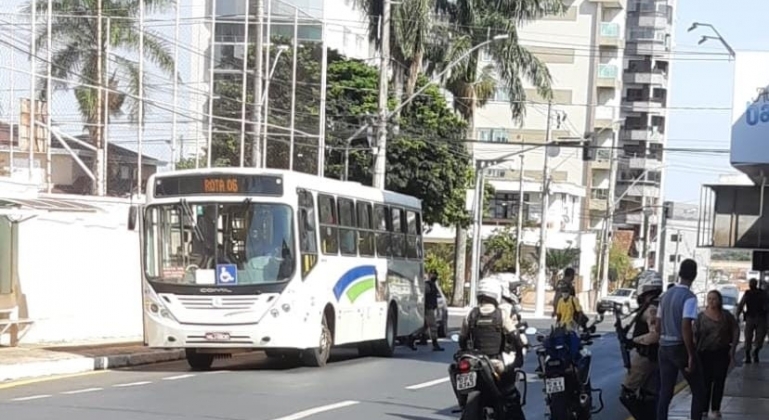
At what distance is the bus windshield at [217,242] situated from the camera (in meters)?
20.7

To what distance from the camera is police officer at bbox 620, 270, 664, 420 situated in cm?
1366

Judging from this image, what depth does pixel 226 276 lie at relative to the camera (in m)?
20.5

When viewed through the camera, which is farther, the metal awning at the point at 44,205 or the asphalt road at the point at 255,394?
the metal awning at the point at 44,205

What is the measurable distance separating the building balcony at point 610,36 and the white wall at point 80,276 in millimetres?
67670

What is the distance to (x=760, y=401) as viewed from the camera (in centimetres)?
1933

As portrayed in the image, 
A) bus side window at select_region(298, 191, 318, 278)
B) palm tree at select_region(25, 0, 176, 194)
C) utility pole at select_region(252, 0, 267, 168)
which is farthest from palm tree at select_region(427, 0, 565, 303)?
bus side window at select_region(298, 191, 318, 278)

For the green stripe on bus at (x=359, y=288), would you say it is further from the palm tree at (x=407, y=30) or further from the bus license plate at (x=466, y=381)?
the palm tree at (x=407, y=30)

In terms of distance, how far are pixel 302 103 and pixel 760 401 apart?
67.5 feet

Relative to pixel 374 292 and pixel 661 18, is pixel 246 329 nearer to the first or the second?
pixel 374 292

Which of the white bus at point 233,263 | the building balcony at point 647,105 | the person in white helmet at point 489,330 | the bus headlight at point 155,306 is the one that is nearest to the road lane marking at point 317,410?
the person in white helmet at point 489,330

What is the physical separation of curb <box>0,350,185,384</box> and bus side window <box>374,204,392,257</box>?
4.43 m

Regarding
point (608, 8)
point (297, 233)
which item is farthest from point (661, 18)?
point (297, 233)

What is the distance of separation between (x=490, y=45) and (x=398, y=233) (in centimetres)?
2436

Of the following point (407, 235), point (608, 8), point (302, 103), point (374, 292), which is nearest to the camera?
point (374, 292)
